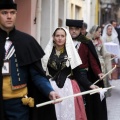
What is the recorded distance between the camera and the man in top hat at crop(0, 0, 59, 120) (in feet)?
14.4

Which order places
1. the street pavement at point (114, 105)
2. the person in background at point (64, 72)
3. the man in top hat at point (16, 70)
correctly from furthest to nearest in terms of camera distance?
the street pavement at point (114, 105) < the person in background at point (64, 72) < the man in top hat at point (16, 70)

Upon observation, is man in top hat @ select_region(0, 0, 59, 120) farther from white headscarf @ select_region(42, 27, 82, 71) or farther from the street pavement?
the street pavement

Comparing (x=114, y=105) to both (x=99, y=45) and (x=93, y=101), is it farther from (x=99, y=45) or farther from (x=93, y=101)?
(x=93, y=101)

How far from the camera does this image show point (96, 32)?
10.6m

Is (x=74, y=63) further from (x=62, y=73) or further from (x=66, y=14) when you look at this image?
(x=66, y=14)

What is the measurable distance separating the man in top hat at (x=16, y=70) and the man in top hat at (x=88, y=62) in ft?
9.97

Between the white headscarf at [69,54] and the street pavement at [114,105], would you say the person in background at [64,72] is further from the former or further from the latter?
the street pavement at [114,105]

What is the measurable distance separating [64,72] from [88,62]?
4.17 ft

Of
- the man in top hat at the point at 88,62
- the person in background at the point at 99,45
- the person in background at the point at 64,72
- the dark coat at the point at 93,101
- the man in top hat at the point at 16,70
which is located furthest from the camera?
the person in background at the point at 99,45

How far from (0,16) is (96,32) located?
249 inches

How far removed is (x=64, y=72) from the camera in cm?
669

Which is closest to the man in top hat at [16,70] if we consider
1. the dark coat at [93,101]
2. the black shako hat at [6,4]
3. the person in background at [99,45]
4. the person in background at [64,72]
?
the black shako hat at [6,4]

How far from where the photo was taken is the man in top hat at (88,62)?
25.0 ft

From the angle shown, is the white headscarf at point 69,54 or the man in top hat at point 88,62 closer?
the white headscarf at point 69,54
